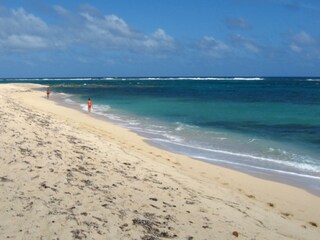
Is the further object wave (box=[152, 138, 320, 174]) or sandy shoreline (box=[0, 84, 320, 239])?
wave (box=[152, 138, 320, 174])

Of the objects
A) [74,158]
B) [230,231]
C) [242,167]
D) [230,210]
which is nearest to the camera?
[230,231]

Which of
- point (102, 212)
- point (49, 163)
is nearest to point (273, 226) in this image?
point (102, 212)

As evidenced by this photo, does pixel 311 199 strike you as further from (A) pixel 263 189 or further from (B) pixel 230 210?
(B) pixel 230 210

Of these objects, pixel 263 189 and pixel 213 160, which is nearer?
pixel 263 189

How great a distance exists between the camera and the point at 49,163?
870 centimetres

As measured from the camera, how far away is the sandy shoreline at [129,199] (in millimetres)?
5762

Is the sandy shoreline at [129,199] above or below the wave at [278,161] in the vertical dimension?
above

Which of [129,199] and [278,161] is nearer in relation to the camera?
[129,199]

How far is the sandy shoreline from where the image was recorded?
5762mm

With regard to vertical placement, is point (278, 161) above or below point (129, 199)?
below

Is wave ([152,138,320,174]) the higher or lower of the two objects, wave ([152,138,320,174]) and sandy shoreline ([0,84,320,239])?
the lower

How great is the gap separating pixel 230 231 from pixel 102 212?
218 centimetres

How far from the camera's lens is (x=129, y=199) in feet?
23.2

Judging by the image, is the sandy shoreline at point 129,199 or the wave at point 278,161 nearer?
the sandy shoreline at point 129,199
